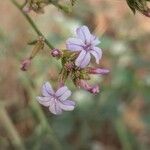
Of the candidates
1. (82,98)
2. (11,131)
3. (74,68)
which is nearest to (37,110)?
(11,131)

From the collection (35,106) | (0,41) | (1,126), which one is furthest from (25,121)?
(0,41)

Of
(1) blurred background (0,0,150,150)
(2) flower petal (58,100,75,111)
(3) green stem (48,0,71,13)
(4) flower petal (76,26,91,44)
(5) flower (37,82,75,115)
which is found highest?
(3) green stem (48,0,71,13)

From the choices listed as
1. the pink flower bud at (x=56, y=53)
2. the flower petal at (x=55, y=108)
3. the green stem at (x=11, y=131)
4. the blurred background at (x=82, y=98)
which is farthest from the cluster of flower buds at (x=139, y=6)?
the green stem at (x=11, y=131)

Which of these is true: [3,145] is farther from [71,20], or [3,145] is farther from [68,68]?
[68,68]

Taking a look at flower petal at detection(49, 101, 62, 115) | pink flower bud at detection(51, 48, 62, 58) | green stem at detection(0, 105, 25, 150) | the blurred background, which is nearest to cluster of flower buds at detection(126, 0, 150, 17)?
pink flower bud at detection(51, 48, 62, 58)

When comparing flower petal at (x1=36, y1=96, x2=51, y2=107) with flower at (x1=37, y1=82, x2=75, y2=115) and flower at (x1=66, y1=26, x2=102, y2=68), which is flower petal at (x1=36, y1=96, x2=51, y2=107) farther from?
flower at (x1=66, y1=26, x2=102, y2=68)

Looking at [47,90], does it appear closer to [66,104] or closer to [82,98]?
[66,104]

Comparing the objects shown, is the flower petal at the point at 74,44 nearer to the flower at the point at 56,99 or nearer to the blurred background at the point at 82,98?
the flower at the point at 56,99

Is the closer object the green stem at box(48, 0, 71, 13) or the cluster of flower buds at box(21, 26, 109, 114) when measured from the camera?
the cluster of flower buds at box(21, 26, 109, 114)
